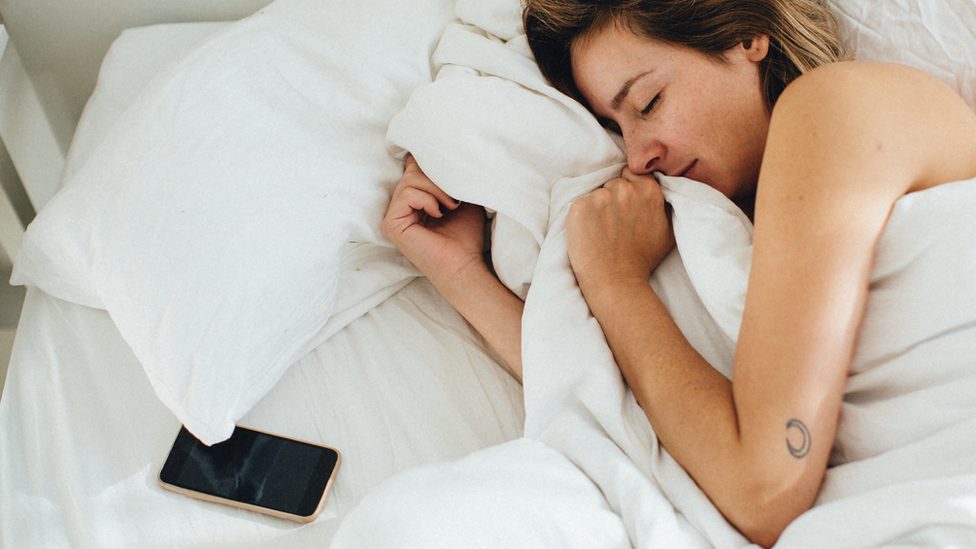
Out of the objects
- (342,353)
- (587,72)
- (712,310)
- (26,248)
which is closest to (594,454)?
(712,310)

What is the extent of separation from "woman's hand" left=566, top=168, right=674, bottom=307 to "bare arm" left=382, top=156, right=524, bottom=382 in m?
0.12

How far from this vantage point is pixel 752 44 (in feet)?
3.09

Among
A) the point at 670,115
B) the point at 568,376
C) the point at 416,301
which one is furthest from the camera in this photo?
the point at 416,301

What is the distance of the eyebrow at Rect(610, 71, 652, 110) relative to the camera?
940 mm

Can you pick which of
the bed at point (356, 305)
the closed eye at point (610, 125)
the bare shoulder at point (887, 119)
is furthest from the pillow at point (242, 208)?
the bare shoulder at point (887, 119)

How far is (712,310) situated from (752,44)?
33 centimetres

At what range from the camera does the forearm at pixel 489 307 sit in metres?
0.95

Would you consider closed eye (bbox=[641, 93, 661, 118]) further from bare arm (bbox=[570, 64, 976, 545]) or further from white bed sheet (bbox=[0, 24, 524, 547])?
white bed sheet (bbox=[0, 24, 524, 547])

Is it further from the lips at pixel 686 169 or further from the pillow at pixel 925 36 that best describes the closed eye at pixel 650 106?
the pillow at pixel 925 36

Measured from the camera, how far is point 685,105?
92cm

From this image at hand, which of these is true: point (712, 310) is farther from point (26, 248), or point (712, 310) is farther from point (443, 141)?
point (26, 248)

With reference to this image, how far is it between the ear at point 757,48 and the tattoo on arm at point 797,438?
0.46 m

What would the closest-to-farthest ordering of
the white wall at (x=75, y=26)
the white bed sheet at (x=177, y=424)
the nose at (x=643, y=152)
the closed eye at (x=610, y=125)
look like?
1. the white bed sheet at (x=177, y=424)
2. the nose at (x=643, y=152)
3. the closed eye at (x=610, y=125)
4. the white wall at (x=75, y=26)

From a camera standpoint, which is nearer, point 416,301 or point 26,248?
point 26,248
